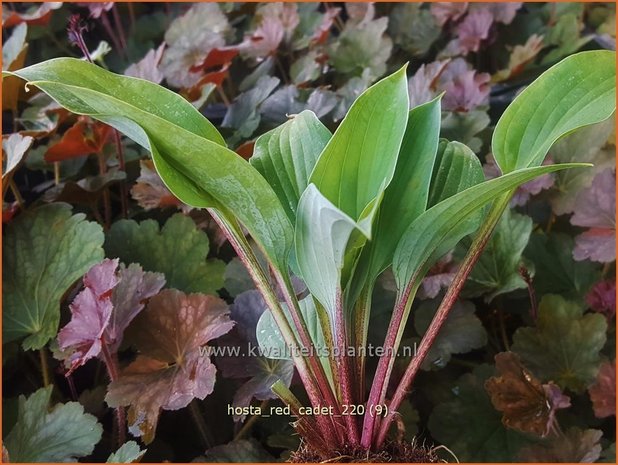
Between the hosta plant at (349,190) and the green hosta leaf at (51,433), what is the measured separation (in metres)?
0.19

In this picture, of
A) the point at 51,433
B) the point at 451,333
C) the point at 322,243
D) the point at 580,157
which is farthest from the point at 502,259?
the point at 51,433

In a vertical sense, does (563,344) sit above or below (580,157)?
below

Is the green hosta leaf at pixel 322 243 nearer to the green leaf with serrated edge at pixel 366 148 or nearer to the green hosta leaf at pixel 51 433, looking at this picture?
the green leaf with serrated edge at pixel 366 148

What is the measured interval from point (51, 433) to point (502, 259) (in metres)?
0.47

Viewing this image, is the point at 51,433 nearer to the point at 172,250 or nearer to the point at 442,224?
the point at 172,250

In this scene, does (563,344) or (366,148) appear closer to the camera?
(366,148)

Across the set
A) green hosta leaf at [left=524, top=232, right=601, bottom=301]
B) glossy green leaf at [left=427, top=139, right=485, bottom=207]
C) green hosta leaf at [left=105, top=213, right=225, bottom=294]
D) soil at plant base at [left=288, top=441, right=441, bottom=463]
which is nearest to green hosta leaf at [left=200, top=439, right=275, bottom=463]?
soil at plant base at [left=288, top=441, right=441, bottom=463]

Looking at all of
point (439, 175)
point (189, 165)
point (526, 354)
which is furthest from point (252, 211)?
point (526, 354)

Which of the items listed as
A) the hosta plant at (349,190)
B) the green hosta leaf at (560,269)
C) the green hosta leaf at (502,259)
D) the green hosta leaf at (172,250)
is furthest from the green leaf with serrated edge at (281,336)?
the green hosta leaf at (560,269)

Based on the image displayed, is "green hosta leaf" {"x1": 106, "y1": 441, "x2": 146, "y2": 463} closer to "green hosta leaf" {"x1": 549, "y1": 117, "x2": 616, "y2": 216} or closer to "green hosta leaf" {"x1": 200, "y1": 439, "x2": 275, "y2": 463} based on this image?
"green hosta leaf" {"x1": 200, "y1": 439, "x2": 275, "y2": 463}

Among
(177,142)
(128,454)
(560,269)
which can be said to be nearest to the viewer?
(177,142)

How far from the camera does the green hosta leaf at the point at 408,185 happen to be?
0.45m

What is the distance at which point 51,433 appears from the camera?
537 mm

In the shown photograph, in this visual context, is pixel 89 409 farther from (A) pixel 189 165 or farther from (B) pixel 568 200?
(B) pixel 568 200
